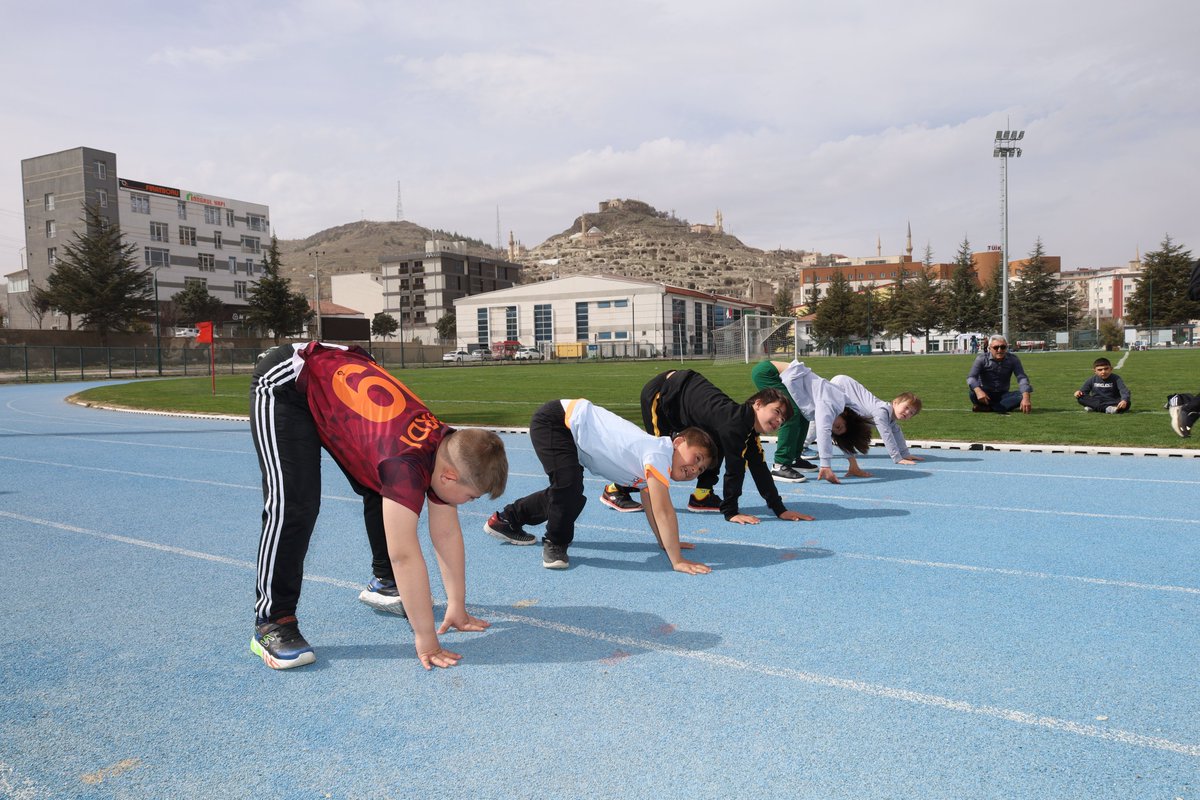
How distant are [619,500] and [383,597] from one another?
135 inches

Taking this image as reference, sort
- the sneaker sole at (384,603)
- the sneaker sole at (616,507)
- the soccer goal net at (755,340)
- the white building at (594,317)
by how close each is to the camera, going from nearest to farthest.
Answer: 1. the sneaker sole at (384,603)
2. the sneaker sole at (616,507)
3. the soccer goal net at (755,340)
4. the white building at (594,317)

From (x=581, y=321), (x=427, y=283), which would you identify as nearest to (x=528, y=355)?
(x=581, y=321)

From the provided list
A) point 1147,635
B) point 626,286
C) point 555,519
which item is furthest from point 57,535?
point 626,286

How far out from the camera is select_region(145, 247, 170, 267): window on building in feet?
260

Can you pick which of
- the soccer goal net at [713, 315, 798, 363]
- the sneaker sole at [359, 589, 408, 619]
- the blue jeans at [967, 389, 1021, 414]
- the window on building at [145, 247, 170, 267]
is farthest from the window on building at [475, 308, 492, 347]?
the sneaker sole at [359, 589, 408, 619]

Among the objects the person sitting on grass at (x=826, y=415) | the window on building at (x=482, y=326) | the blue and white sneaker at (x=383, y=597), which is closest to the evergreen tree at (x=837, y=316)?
the window on building at (x=482, y=326)

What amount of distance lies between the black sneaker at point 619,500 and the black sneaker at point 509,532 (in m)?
1.43

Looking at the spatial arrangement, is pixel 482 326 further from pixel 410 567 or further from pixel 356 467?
pixel 410 567

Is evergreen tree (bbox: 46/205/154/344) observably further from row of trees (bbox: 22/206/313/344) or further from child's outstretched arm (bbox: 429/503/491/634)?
child's outstretched arm (bbox: 429/503/491/634)

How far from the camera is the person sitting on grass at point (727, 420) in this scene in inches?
245

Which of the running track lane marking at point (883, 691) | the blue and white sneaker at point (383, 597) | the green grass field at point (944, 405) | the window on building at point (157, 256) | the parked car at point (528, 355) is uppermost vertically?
the window on building at point (157, 256)

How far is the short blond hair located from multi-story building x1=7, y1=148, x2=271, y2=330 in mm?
79148

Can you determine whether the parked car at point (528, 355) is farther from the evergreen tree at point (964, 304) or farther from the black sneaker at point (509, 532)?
the black sneaker at point (509, 532)

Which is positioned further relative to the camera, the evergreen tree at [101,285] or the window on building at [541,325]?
the window on building at [541,325]
